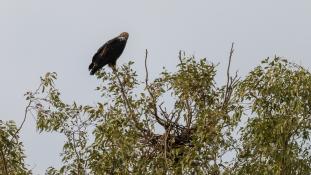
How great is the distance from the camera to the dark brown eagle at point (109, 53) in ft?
45.6

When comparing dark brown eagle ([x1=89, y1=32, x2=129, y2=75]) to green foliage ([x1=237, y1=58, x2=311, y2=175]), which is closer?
green foliage ([x1=237, y1=58, x2=311, y2=175])

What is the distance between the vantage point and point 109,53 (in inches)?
579

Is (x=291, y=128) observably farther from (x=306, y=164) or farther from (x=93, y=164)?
(x=93, y=164)

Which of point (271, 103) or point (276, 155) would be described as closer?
point (276, 155)

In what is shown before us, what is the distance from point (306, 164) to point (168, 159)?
71.6 inches

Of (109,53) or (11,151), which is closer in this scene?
(11,151)

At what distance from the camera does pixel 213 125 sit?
9.91 m

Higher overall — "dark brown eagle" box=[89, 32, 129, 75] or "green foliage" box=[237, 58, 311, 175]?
"dark brown eagle" box=[89, 32, 129, 75]

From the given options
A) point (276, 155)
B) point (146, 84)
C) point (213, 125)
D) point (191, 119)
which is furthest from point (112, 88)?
point (276, 155)

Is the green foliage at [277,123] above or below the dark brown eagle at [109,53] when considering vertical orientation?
below

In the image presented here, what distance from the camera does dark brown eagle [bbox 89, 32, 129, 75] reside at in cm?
1390

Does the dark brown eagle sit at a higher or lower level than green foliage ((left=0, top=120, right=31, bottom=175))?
higher

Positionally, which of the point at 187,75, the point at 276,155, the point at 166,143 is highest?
the point at 187,75

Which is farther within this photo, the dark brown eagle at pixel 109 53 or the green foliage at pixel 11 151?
the dark brown eagle at pixel 109 53
